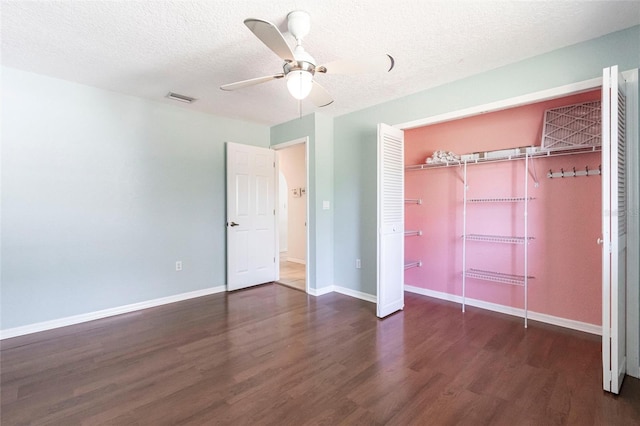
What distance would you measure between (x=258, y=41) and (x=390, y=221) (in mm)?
2142

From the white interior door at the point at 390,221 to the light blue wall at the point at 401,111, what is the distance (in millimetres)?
443

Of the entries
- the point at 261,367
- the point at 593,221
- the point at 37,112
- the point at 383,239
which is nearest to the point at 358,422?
the point at 261,367

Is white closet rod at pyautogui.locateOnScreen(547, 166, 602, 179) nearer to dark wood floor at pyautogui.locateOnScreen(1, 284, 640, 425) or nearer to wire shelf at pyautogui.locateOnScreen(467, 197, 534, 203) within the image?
wire shelf at pyautogui.locateOnScreen(467, 197, 534, 203)

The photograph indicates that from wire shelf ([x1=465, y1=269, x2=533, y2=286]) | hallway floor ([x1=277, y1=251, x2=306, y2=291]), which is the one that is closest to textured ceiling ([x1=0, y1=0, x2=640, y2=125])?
wire shelf ([x1=465, y1=269, x2=533, y2=286])

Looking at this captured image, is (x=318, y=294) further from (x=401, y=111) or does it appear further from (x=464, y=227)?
(x=401, y=111)

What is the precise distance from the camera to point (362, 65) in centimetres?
197

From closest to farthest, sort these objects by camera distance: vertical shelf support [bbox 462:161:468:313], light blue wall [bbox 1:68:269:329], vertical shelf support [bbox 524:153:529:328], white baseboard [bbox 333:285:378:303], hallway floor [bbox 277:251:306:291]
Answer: light blue wall [bbox 1:68:269:329] → vertical shelf support [bbox 524:153:529:328] → vertical shelf support [bbox 462:161:468:313] → white baseboard [bbox 333:285:378:303] → hallway floor [bbox 277:251:306:291]

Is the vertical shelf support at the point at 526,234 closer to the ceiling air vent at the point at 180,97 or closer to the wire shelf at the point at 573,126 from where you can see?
the wire shelf at the point at 573,126

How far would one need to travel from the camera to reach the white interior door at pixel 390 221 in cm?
327

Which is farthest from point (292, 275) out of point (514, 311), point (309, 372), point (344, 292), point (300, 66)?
point (300, 66)

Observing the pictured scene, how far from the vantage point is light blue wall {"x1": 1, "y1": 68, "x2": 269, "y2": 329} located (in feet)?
9.52

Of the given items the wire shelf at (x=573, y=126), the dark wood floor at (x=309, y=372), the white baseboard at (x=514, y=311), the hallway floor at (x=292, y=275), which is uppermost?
the wire shelf at (x=573, y=126)

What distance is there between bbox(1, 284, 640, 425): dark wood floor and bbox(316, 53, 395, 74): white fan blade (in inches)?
82.6

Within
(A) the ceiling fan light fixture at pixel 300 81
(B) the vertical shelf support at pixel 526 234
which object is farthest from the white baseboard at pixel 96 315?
(B) the vertical shelf support at pixel 526 234
